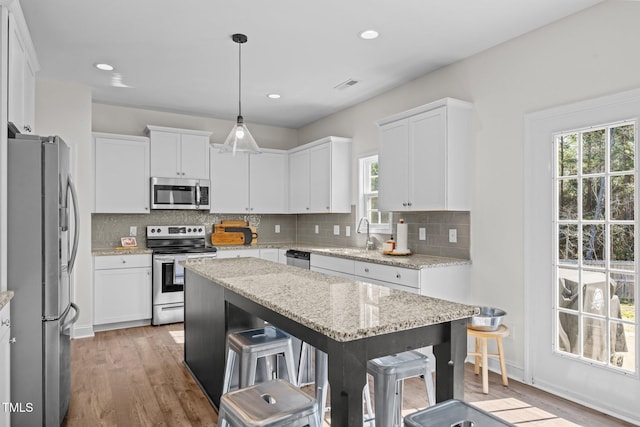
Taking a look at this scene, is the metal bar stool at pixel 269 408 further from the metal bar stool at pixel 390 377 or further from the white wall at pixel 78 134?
the white wall at pixel 78 134

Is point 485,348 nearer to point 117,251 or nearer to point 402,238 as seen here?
point 402,238

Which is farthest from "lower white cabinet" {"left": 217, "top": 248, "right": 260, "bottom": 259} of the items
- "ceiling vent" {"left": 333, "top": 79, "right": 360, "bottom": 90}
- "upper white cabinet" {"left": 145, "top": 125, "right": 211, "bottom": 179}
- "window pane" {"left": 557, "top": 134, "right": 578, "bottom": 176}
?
"window pane" {"left": 557, "top": 134, "right": 578, "bottom": 176}

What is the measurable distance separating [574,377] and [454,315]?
180 cm

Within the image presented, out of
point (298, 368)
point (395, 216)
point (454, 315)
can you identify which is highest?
point (395, 216)

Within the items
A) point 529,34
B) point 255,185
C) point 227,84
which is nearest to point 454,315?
point 529,34

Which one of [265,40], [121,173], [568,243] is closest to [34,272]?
[265,40]

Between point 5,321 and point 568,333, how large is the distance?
3.41 metres

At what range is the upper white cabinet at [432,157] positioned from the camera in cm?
346

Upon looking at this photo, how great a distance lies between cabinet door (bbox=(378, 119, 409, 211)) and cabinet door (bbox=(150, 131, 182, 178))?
8.63 ft

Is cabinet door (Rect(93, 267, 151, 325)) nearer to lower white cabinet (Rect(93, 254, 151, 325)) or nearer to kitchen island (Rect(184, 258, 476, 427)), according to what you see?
lower white cabinet (Rect(93, 254, 151, 325))


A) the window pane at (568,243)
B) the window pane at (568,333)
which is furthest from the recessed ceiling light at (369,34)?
the window pane at (568,333)

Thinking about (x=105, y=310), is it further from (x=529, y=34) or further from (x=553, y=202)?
(x=529, y=34)

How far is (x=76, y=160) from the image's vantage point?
4.28m

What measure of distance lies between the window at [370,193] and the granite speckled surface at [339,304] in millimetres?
2250
